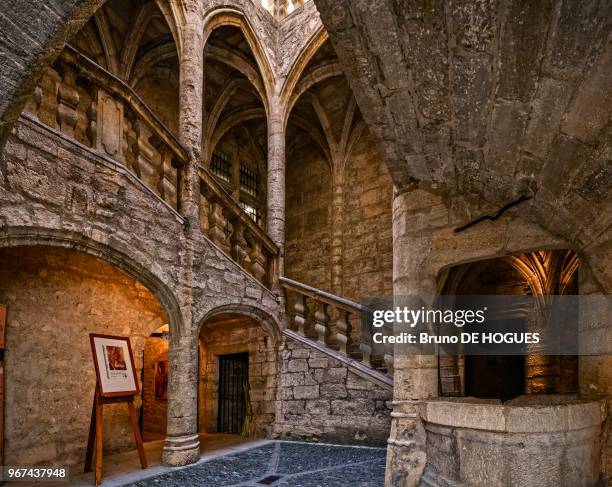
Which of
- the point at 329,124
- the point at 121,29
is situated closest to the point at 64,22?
the point at 121,29

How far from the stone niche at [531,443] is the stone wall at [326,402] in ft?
10.0

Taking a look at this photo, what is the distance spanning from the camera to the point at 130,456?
489cm

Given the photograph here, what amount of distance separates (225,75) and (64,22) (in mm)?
7924

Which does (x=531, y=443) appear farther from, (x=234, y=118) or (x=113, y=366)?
(x=234, y=118)

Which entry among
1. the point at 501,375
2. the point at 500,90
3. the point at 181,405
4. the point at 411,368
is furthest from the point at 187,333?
the point at 501,375

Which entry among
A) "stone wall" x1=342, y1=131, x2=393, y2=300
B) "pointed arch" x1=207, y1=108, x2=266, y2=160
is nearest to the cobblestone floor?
"stone wall" x1=342, y1=131, x2=393, y2=300

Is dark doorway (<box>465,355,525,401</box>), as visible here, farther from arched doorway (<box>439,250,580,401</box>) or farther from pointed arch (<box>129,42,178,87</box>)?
pointed arch (<box>129,42,178,87</box>)

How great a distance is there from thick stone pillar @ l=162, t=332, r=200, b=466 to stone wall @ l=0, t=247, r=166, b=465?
1.11 metres

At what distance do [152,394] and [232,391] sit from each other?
185cm

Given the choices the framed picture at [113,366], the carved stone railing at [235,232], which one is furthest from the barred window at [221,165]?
the framed picture at [113,366]

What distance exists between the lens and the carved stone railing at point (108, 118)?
146 inches

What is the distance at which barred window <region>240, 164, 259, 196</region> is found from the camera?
33.4 feet

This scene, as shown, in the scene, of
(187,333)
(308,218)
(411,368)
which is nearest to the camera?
(411,368)

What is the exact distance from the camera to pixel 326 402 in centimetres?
552
